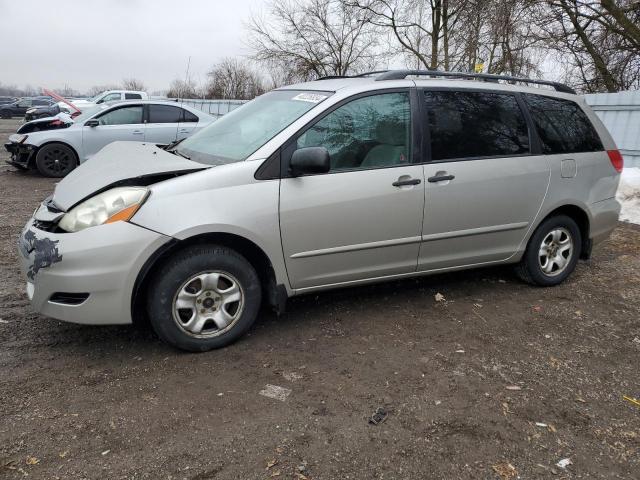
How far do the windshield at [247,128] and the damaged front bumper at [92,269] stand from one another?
80cm

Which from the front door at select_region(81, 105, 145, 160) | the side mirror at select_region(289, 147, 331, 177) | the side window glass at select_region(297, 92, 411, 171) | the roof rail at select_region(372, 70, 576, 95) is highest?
the front door at select_region(81, 105, 145, 160)

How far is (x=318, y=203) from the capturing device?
3.43 meters

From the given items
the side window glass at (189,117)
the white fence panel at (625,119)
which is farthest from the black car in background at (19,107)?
the white fence panel at (625,119)

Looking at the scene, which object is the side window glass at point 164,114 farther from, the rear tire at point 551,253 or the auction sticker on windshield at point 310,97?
the rear tire at point 551,253

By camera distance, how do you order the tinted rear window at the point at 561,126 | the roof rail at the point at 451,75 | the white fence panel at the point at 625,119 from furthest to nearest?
the white fence panel at the point at 625,119 < the tinted rear window at the point at 561,126 < the roof rail at the point at 451,75

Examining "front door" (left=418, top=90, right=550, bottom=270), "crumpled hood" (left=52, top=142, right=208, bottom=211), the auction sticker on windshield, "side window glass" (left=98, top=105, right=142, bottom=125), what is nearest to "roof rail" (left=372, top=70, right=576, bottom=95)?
"front door" (left=418, top=90, right=550, bottom=270)

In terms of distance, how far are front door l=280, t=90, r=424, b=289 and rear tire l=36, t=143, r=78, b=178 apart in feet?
27.7

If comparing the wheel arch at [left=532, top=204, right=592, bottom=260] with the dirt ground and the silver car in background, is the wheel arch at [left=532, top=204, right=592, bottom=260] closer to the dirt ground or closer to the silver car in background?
the dirt ground

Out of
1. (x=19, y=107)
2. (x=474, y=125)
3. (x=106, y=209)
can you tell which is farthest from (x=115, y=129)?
(x=19, y=107)

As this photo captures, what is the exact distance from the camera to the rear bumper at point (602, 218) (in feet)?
15.4

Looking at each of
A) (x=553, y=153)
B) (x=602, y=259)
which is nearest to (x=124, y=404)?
(x=553, y=153)

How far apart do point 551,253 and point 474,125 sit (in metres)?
1.47

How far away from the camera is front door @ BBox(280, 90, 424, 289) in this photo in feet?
11.3

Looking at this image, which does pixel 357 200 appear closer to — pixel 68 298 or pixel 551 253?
pixel 68 298
